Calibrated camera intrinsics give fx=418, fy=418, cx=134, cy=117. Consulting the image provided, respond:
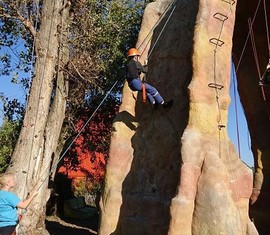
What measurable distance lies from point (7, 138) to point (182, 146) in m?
10.9

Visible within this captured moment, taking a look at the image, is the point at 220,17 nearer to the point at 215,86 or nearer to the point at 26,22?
the point at 215,86

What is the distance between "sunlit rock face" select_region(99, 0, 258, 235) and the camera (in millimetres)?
6703

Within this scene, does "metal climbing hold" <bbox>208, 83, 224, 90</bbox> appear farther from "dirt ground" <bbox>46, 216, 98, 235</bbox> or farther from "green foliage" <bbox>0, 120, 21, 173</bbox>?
"green foliage" <bbox>0, 120, 21, 173</bbox>

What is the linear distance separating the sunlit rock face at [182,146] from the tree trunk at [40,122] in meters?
2.18

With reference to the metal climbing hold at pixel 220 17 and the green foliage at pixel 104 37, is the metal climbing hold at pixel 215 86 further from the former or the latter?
the green foliage at pixel 104 37

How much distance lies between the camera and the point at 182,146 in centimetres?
699

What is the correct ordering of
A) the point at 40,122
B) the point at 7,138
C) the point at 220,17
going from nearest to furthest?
1. the point at 220,17
2. the point at 40,122
3. the point at 7,138

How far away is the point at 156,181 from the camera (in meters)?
8.02

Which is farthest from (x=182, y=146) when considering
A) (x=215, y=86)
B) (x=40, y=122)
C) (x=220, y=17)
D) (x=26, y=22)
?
(x=26, y=22)

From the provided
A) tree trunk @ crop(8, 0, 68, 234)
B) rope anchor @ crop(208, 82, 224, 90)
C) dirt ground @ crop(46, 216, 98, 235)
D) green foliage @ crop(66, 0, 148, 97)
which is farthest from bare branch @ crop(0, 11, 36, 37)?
dirt ground @ crop(46, 216, 98, 235)

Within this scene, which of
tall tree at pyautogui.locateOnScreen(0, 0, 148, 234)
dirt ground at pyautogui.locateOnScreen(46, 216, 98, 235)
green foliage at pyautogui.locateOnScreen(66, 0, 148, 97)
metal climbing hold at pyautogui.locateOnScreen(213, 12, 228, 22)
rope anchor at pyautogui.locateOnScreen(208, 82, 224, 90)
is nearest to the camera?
rope anchor at pyautogui.locateOnScreen(208, 82, 224, 90)

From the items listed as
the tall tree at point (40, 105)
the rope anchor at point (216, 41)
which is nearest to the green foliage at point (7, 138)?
the tall tree at point (40, 105)

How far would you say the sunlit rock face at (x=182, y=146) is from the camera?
6.70 metres

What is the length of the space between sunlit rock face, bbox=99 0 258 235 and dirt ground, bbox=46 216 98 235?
577cm
